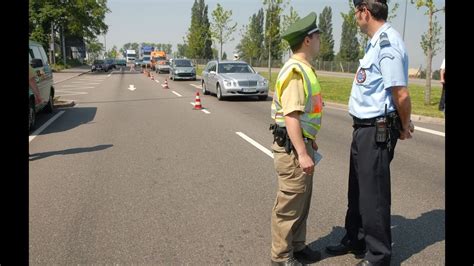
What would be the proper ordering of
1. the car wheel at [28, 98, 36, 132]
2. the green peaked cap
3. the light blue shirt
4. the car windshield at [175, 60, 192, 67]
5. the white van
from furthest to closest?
1. the car windshield at [175, 60, 192, 67]
2. the white van
3. the car wheel at [28, 98, 36, 132]
4. the green peaked cap
5. the light blue shirt

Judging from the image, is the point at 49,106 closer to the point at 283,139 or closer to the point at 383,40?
the point at 283,139

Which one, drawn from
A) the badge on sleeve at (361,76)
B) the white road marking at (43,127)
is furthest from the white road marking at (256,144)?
the white road marking at (43,127)

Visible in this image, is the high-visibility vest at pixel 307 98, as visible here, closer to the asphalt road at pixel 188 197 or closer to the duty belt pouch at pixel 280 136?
the duty belt pouch at pixel 280 136

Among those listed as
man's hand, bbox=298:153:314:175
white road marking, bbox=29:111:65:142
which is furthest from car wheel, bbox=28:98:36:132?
man's hand, bbox=298:153:314:175

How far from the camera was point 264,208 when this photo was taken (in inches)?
175

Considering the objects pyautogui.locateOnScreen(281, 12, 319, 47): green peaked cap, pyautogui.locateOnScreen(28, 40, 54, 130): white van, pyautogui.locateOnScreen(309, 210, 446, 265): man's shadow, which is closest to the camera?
pyautogui.locateOnScreen(281, 12, 319, 47): green peaked cap

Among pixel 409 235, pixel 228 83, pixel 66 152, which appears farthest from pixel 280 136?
pixel 228 83

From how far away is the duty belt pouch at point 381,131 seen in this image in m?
2.96

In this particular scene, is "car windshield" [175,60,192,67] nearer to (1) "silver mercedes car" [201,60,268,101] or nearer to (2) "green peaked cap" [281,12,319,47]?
(1) "silver mercedes car" [201,60,268,101]

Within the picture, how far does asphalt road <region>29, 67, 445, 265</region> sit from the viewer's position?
352 cm

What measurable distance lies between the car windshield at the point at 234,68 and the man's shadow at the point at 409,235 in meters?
13.6

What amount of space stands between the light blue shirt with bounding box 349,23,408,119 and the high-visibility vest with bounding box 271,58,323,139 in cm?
33
